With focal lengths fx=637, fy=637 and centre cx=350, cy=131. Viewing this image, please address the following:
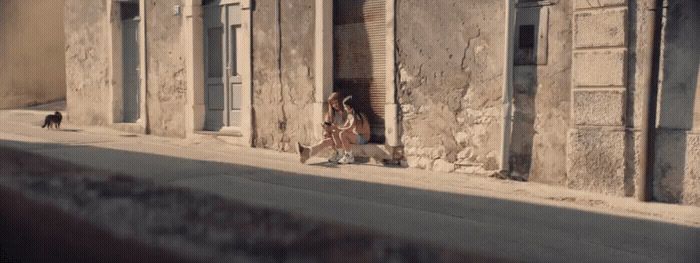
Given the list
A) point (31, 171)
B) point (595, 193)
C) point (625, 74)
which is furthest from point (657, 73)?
point (31, 171)

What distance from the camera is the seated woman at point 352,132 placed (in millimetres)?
8570

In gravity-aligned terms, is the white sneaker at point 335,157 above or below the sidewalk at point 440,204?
above

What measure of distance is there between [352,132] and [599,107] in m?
3.25

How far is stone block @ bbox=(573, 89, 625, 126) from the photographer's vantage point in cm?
643

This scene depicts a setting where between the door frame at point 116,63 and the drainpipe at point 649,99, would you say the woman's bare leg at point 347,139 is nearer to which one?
the drainpipe at point 649,99

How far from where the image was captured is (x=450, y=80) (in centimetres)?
776

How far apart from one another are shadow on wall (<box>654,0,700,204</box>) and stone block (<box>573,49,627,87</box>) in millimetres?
395

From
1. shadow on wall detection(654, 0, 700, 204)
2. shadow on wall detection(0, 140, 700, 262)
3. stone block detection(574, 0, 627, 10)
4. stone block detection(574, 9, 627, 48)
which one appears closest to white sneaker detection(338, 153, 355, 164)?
shadow on wall detection(0, 140, 700, 262)

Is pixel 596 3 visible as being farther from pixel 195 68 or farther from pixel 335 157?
pixel 195 68

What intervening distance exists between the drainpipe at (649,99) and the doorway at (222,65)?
256 inches

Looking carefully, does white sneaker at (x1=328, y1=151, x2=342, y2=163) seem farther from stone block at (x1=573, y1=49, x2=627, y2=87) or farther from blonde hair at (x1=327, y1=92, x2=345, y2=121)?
stone block at (x1=573, y1=49, x2=627, y2=87)

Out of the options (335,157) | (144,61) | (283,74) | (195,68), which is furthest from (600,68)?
(144,61)

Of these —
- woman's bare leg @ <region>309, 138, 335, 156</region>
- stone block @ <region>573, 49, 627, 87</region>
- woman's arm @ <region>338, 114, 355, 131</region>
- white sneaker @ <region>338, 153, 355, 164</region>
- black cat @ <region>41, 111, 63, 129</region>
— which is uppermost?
stone block @ <region>573, 49, 627, 87</region>

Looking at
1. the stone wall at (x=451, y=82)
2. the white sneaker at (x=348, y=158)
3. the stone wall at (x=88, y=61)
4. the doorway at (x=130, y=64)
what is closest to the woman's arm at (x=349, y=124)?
the white sneaker at (x=348, y=158)
